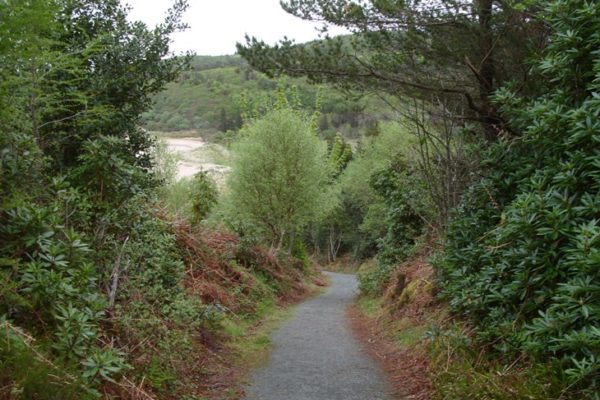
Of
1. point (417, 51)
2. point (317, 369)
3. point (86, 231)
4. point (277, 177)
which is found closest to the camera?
point (86, 231)

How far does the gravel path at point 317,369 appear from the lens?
632cm

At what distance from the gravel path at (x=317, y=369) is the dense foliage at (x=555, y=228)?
6.00 ft

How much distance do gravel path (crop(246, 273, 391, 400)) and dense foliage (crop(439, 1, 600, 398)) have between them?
1.83 meters

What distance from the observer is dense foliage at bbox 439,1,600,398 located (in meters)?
4.14

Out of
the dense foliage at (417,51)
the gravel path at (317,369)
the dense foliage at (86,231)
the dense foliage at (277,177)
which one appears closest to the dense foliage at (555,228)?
the dense foliage at (417,51)

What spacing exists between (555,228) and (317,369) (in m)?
4.23

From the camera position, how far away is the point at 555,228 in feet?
15.1

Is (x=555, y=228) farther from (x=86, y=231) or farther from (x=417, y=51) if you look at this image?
(x=86, y=231)

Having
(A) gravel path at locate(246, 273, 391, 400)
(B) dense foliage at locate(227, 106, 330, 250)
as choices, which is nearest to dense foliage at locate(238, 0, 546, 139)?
(A) gravel path at locate(246, 273, 391, 400)

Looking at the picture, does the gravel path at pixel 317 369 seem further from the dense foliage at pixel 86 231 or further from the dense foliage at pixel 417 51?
the dense foliage at pixel 417 51

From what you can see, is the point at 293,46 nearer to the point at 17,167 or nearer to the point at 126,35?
the point at 126,35

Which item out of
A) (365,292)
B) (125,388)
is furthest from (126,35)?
(365,292)

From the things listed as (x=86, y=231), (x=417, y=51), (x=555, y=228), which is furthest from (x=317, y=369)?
(x=417, y=51)

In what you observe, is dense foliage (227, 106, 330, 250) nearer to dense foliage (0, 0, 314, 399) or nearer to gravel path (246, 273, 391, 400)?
gravel path (246, 273, 391, 400)
